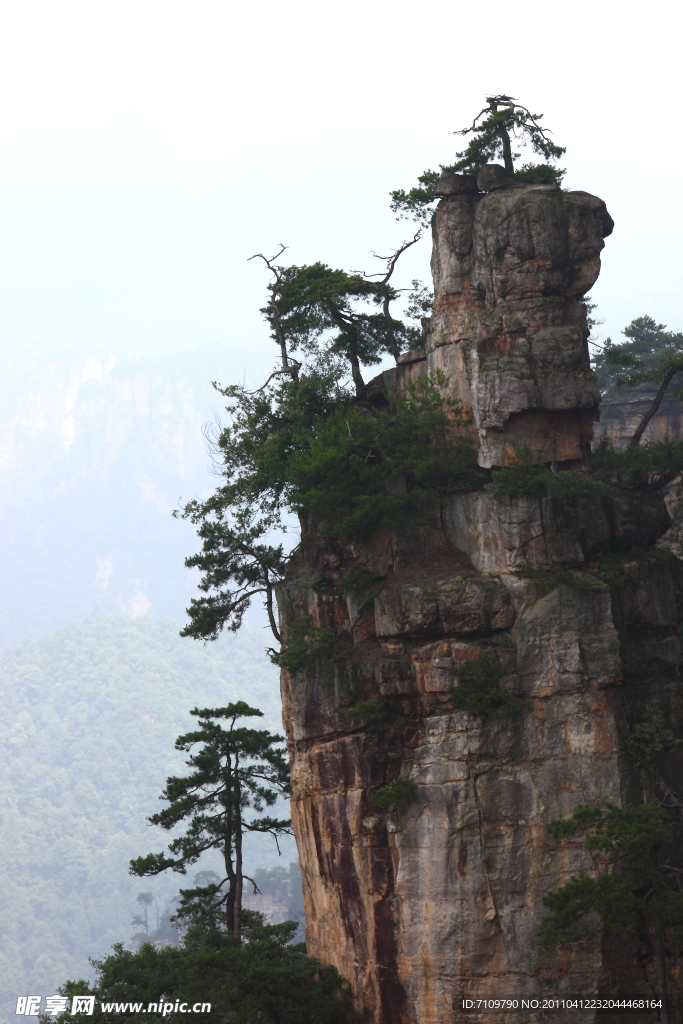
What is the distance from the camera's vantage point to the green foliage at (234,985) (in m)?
24.5

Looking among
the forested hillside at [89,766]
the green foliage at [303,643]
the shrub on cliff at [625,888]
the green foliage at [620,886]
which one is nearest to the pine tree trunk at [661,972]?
the shrub on cliff at [625,888]

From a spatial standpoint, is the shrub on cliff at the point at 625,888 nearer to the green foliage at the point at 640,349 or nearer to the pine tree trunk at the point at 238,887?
the pine tree trunk at the point at 238,887

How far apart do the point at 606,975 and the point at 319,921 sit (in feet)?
24.4

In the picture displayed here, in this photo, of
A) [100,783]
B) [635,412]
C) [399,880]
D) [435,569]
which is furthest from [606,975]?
[100,783]

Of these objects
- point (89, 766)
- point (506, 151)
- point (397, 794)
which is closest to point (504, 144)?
point (506, 151)

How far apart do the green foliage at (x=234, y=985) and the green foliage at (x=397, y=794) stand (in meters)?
4.32

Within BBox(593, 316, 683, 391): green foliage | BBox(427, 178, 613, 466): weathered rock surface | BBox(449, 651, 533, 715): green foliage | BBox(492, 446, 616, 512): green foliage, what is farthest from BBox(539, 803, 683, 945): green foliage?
BBox(593, 316, 683, 391): green foliage

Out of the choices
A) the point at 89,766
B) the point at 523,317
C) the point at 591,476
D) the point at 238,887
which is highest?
the point at 89,766

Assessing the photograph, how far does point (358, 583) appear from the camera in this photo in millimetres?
29031

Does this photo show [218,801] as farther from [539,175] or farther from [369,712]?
[539,175]

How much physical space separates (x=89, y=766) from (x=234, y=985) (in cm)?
14782

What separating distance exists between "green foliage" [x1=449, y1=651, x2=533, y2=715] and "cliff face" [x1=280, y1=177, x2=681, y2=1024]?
0.27 meters

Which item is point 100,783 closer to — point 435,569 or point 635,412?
point 635,412

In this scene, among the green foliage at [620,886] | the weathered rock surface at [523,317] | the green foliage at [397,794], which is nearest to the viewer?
the green foliage at [620,886]
